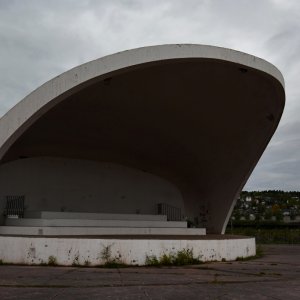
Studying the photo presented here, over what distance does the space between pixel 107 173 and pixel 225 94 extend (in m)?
7.36

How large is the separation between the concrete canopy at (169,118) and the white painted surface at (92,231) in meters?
2.25

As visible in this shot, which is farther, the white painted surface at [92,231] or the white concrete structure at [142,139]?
the white painted surface at [92,231]

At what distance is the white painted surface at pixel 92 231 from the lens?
41.5 feet

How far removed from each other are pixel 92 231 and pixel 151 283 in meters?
6.25

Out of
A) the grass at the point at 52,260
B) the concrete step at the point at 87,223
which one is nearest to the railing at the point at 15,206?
the concrete step at the point at 87,223

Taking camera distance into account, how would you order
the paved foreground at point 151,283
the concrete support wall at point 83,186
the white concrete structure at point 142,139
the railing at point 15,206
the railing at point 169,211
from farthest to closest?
the railing at point 169,211
the concrete support wall at point 83,186
the railing at point 15,206
the white concrete structure at point 142,139
the paved foreground at point 151,283

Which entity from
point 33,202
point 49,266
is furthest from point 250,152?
point 49,266

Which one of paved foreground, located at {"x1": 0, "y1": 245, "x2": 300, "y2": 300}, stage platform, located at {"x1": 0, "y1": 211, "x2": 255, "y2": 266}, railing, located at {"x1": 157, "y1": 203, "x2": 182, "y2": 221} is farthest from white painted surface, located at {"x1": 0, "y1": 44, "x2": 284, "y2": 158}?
railing, located at {"x1": 157, "y1": 203, "x2": 182, "y2": 221}

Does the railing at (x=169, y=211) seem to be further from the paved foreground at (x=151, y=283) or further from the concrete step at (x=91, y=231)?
the paved foreground at (x=151, y=283)

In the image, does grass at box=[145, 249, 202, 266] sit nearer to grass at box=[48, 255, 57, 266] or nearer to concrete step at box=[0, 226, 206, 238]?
grass at box=[48, 255, 57, 266]

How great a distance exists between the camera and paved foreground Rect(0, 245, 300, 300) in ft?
20.6

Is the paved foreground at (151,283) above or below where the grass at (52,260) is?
below

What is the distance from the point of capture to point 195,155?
60.6 feet

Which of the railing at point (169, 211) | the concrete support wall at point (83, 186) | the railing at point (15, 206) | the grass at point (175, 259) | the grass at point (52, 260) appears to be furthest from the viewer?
the railing at point (169, 211)
